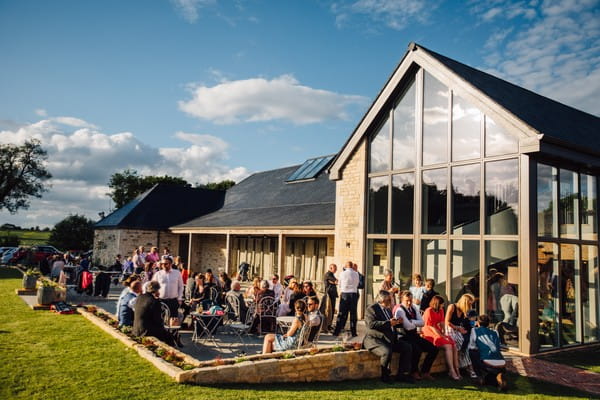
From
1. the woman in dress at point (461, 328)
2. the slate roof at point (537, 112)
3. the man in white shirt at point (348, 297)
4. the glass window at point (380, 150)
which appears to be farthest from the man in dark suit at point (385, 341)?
the glass window at point (380, 150)

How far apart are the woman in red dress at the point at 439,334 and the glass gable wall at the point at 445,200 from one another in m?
2.14

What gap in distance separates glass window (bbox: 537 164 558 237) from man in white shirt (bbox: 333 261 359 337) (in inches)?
156

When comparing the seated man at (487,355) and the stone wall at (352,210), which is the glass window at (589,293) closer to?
the seated man at (487,355)

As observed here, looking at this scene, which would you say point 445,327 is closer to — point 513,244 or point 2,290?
point 513,244

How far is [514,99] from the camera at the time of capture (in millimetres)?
11570

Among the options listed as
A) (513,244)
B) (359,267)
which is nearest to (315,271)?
(359,267)

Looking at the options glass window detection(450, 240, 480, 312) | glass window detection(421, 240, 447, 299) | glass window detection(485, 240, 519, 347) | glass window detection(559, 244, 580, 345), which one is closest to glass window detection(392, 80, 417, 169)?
glass window detection(421, 240, 447, 299)

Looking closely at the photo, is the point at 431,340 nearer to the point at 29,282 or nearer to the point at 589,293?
the point at 589,293

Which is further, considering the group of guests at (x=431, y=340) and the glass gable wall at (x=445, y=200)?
the glass gable wall at (x=445, y=200)

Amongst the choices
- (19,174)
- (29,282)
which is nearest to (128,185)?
(19,174)

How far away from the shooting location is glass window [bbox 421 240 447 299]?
10.8 meters

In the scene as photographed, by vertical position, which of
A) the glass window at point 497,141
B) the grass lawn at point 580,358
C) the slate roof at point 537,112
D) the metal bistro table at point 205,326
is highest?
the slate roof at point 537,112

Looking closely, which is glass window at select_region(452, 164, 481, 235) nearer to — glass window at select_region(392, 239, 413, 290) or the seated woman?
glass window at select_region(392, 239, 413, 290)

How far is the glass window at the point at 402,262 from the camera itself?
11680 millimetres
